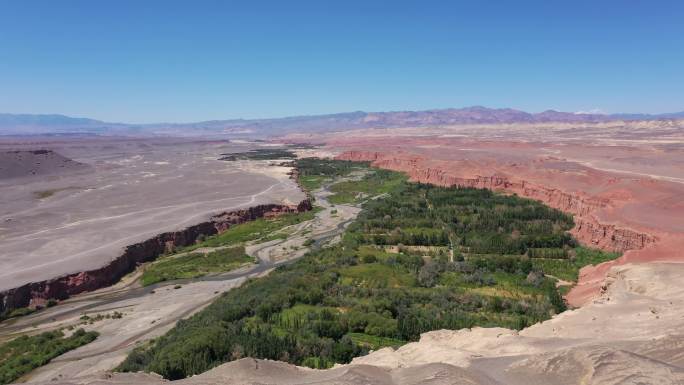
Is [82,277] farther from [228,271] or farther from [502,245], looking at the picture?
[502,245]

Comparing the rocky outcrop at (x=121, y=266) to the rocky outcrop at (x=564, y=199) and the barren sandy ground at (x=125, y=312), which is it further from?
the rocky outcrop at (x=564, y=199)


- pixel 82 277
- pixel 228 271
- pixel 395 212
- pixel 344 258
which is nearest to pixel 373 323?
pixel 344 258

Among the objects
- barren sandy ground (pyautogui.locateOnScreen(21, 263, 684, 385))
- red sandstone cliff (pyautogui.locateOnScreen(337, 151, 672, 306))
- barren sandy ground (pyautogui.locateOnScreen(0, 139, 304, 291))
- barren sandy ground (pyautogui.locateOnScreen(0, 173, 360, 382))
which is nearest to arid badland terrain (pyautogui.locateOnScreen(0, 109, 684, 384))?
barren sandy ground (pyautogui.locateOnScreen(21, 263, 684, 385))

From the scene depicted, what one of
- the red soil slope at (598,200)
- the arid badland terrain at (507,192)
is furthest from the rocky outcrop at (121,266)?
the red soil slope at (598,200)

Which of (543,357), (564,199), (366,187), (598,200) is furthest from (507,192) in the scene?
(543,357)

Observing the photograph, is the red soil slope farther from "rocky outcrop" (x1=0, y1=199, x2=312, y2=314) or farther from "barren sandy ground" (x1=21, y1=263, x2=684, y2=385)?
"rocky outcrop" (x1=0, y1=199, x2=312, y2=314)

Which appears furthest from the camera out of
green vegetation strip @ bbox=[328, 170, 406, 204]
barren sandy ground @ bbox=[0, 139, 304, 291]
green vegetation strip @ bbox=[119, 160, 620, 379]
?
green vegetation strip @ bbox=[328, 170, 406, 204]
